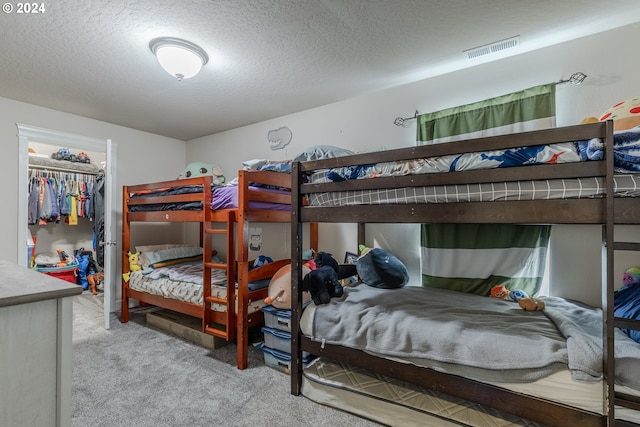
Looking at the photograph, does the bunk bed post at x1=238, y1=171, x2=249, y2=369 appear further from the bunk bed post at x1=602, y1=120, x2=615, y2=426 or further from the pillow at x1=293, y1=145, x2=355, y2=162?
the bunk bed post at x1=602, y1=120, x2=615, y2=426

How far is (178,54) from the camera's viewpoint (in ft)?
6.61

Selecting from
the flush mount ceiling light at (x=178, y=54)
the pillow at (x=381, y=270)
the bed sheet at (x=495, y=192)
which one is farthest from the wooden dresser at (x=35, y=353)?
the pillow at (x=381, y=270)

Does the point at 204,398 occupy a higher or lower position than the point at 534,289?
lower

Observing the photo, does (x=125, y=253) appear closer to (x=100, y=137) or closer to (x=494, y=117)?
(x=100, y=137)

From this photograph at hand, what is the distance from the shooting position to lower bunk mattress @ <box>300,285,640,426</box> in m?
1.21

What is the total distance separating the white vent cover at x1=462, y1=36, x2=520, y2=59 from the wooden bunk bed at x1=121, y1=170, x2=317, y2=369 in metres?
1.73

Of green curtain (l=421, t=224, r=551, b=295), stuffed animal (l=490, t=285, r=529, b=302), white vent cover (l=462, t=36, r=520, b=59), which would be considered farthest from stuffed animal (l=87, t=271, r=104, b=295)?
white vent cover (l=462, t=36, r=520, b=59)

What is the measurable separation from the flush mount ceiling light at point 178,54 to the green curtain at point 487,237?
6.05 ft

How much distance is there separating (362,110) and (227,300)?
219 cm

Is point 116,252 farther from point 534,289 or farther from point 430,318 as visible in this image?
point 534,289

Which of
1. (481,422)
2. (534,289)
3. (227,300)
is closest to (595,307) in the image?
(534,289)

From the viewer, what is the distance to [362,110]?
9.80 ft

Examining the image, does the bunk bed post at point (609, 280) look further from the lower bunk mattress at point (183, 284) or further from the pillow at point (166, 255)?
the pillow at point (166, 255)

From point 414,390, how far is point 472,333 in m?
0.58
